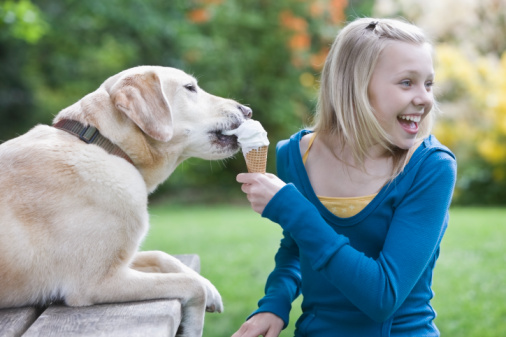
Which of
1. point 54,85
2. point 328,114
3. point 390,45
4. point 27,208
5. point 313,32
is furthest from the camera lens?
point 54,85

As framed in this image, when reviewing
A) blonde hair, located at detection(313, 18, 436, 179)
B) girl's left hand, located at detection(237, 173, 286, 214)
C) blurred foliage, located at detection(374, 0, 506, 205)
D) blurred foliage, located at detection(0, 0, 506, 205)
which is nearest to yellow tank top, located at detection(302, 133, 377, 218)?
blonde hair, located at detection(313, 18, 436, 179)

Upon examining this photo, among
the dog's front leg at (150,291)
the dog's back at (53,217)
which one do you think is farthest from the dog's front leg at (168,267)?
the dog's back at (53,217)

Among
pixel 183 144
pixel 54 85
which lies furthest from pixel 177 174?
pixel 183 144

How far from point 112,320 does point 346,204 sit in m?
0.90

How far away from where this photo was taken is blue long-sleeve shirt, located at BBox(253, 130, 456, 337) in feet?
6.37

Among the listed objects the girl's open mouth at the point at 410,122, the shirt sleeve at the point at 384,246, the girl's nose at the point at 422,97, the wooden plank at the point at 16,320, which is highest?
the girl's nose at the point at 422,97

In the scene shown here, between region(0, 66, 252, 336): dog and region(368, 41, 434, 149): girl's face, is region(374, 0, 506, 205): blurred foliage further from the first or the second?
region(0, 66, 252, 336): dog

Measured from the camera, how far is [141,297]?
79.7 inches

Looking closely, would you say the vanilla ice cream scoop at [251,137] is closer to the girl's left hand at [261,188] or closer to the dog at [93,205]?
the girl's left hand at [261,188]

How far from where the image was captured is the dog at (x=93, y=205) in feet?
6.54

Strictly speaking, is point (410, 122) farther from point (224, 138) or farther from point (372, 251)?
point (224, 138)

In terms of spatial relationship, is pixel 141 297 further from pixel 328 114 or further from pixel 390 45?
pixel 390 45

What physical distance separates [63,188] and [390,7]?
14860 millimetres

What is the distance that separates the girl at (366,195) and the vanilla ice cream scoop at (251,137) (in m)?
0.14
